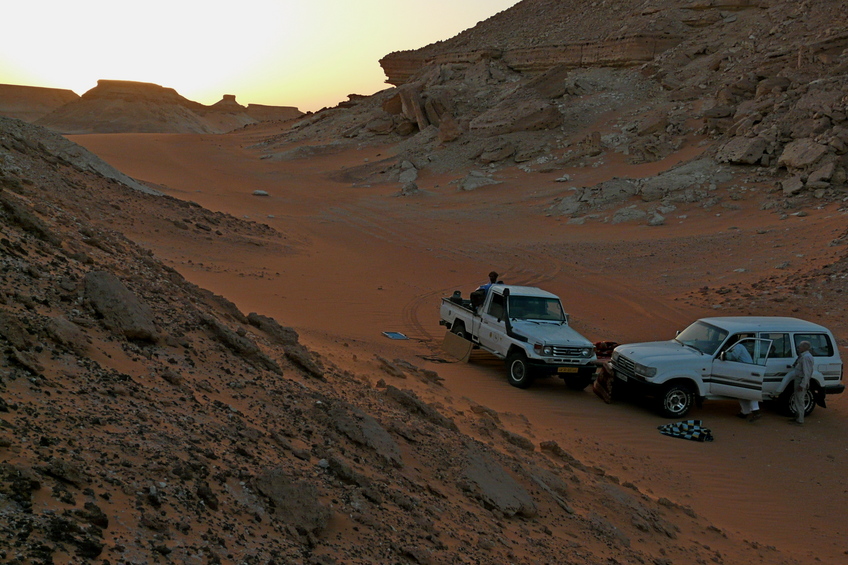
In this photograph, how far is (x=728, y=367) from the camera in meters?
12.2

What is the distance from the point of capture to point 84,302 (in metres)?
7.24

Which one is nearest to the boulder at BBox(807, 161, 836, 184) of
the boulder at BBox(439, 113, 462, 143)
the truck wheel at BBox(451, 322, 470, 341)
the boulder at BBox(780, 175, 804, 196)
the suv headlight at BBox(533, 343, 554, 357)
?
the boulder at BBox(780, 175, 804, 196)

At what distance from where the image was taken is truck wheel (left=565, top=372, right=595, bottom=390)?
1302 cm

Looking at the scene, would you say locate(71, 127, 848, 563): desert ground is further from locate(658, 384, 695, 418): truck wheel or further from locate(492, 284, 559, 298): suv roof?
locate(492, 284, 559, 298): suv roof

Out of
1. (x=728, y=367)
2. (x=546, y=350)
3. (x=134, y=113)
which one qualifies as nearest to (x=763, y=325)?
(x=728, y=367)

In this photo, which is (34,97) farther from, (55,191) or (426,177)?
(55,191)

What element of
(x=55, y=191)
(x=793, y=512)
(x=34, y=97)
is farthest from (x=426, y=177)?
(x=34, y=97)

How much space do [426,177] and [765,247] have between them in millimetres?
21311

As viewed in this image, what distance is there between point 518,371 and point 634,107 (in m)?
32.7

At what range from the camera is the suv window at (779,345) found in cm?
1241

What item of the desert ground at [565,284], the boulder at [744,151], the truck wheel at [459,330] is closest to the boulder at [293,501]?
the desert ground at [565,284]

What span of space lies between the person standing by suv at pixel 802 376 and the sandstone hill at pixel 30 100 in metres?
144

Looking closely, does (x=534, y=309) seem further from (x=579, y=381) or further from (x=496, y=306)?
(x=579, y=381)

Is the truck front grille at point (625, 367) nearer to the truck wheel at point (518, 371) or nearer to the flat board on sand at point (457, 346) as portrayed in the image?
the truck wheel at point (518, 371)
